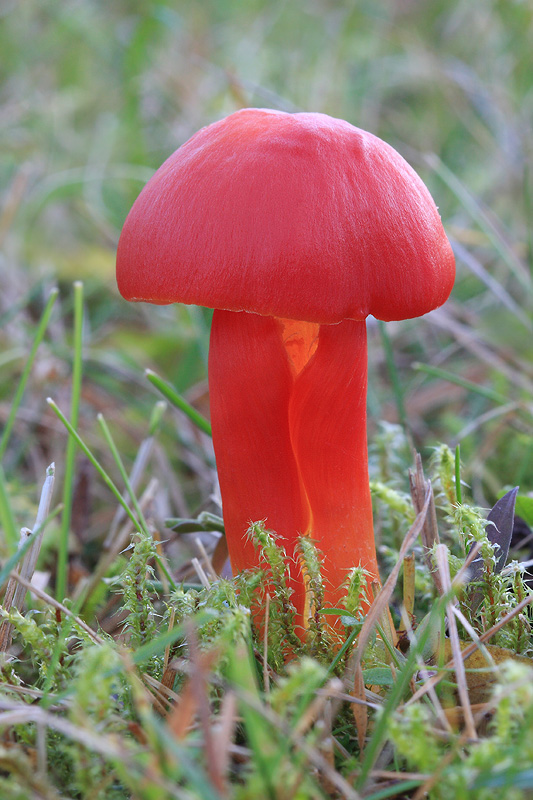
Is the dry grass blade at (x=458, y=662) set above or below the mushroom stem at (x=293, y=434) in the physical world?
below

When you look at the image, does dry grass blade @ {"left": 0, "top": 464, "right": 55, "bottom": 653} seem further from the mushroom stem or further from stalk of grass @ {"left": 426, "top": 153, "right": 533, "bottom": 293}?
stalk of grass @ {"left": 426, "top": 153, "right": 533, "bottom": 293}

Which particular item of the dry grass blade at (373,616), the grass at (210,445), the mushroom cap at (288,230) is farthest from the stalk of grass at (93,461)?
the dry grass blade at (373,616)

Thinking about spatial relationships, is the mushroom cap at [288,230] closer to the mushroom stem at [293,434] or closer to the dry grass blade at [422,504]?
the mushroom stem at [293,434]

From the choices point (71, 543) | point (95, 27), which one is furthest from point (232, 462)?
point (95, 27)

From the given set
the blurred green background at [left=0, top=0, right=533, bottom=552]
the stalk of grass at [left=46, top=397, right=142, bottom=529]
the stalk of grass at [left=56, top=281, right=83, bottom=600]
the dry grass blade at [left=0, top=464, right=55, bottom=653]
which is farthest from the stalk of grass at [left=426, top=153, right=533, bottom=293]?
the dry grass blade at [left=0, top=464, right=55, bottom=653]

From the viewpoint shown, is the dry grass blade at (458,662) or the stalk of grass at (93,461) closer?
the dry grass blade at (458,662)

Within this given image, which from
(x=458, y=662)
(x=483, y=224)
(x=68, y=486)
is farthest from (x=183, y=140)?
(x=458, y=662)

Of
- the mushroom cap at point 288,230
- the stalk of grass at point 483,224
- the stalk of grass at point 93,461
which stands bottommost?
the stalk of grass at point 93,461

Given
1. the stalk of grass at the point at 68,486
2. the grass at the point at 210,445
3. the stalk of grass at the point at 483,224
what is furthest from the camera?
the stalk of grass at the point at 483,224
